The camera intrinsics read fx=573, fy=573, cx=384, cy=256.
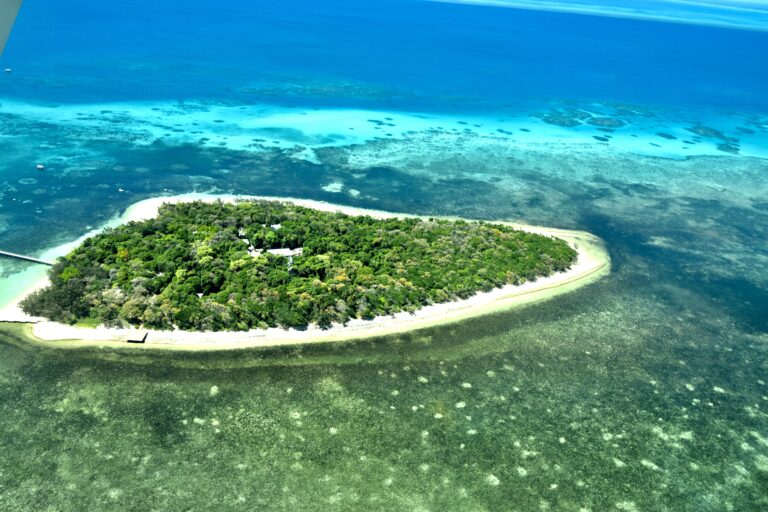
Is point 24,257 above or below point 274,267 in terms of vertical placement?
below

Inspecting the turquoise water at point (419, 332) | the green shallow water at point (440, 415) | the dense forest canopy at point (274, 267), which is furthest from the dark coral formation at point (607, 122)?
A: the dense forest canopy at point (274, 267)

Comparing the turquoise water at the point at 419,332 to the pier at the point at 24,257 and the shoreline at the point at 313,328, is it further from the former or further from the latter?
the pier at the point at 24,257

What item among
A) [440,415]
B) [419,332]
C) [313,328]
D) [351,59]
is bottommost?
[440,415]

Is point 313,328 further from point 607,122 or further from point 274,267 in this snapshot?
point 607,122

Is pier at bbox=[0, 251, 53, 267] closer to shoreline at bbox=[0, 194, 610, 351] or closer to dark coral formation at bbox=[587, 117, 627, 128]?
shoreline at bbox=[0, 194, 610, 351]

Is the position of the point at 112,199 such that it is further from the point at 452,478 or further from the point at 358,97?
the point at 358,97

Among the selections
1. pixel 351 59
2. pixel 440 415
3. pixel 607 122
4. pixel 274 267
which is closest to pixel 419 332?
pixel 440 415
